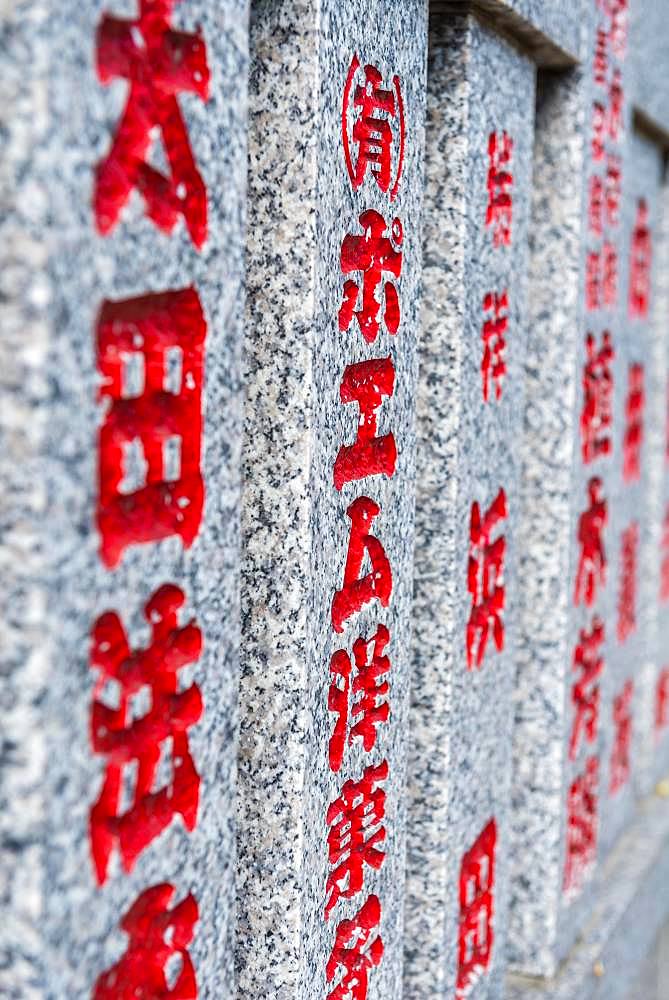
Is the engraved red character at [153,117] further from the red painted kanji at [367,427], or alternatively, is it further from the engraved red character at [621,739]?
the engraved red character at [621,739]

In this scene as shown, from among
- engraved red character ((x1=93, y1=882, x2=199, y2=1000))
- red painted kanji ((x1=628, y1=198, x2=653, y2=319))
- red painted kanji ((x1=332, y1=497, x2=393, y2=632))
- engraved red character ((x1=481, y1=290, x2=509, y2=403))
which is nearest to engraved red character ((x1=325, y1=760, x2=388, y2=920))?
red painted kanji ((x1=332, y1=497, x2=393, y2=632))

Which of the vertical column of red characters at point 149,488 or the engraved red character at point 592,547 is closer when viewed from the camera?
the vertical column of red characters at point 149,488

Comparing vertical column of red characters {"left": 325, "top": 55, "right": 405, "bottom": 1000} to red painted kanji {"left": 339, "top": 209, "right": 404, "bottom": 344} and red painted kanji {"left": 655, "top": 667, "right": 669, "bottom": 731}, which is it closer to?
red painted kanji {"left": 339, "top": 209, "right": 404, "bottom": 344}

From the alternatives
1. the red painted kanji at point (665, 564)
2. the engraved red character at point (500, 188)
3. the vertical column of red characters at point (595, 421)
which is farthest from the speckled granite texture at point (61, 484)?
the red painted kanji at point (665, 564)

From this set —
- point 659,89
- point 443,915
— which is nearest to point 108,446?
point 443,915

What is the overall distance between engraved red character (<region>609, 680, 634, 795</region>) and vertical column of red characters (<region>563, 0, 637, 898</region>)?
0.39m

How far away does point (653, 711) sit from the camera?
505 cm

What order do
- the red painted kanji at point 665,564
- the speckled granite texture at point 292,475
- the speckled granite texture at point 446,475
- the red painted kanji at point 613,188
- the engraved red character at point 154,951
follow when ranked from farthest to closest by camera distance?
the red painted kanji at point 665,564 < the red painted kanji at point 613,188 < the speckled granite texture at point 446,475 < the speckled granite texture at point 292,475 < the engraved red character at point 154,951

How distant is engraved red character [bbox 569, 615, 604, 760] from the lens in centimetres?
351

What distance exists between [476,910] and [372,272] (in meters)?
1.44

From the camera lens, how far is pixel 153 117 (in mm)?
1371

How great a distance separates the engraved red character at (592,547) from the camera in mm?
3484

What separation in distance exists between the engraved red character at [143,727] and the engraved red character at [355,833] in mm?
497

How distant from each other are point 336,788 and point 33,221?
1085mm
